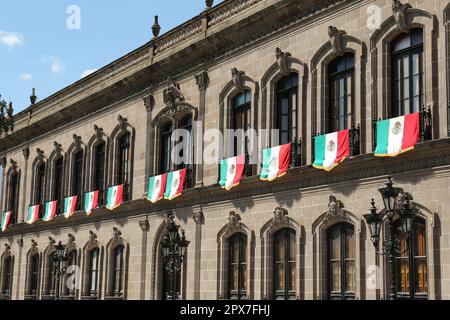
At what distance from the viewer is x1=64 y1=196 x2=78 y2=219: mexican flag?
37438 millimetres

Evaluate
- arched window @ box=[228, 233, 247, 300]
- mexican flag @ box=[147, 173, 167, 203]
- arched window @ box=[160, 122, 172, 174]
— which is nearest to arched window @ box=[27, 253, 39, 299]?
mexican flag @ box=[147, 173, 167, 203]

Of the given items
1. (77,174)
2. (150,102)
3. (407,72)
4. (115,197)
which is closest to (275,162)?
(407,72)

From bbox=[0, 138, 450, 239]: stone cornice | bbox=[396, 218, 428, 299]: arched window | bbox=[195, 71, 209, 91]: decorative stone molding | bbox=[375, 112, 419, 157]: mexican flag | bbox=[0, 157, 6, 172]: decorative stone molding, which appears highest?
bbox=[0, 157, 6, 172]: decorative stone molding

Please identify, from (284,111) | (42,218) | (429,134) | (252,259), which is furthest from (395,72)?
(42,218)

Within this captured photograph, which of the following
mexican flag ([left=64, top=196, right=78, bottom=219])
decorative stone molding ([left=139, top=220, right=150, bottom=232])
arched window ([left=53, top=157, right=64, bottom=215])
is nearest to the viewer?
decorative stone molding ([left=139, top=220, right=150, bottom=232])

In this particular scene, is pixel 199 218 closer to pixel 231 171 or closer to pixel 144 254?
pixel 231 171

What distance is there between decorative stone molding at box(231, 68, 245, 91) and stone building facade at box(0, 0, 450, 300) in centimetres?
4

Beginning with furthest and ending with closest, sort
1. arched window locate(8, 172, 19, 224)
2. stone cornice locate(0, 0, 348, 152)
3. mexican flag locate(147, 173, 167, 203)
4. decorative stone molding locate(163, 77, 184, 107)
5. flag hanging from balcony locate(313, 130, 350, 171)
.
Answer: arched window locate(8, 172, 19, 224), decorative stone molding locate(163, 77, 184, 107), mexican flag locate(147, 173, 167, 203), stone cornice locate(0, 0, 348, 152), flag hanging from balcony locate(313, 130, 350, 171)

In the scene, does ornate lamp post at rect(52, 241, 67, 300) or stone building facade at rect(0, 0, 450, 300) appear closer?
stone building facade at rect(0, 0, 450, 300)

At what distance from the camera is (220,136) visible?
1104 inches

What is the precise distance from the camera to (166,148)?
32.0 metres

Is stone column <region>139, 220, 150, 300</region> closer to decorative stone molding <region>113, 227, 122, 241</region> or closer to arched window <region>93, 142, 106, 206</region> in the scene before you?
decorative stone molding <region>113, 227, 122, 241</region>

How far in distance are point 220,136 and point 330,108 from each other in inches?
210

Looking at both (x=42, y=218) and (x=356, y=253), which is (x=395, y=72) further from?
(x=42, y=218)
